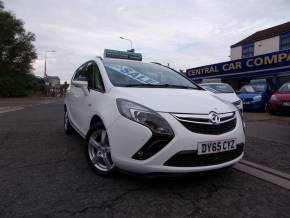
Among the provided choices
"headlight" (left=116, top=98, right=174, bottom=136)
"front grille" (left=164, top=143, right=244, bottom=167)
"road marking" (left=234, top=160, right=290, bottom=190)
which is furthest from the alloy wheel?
"road marking" (left=234, top=160, right=290, bottom=190)

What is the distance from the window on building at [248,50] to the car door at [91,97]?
41.7 m

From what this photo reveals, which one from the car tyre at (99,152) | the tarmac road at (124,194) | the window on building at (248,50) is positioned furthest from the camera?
the window on building at (248,50)

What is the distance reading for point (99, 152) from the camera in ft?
11.5

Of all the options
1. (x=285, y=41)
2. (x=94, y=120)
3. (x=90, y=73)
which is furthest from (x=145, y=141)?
(x=285, y=41)

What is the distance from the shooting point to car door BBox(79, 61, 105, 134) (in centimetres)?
380

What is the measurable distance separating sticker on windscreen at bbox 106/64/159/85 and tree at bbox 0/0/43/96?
36740 mm

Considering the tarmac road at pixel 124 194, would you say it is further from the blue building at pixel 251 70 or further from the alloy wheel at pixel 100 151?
the blue building at pixel 251 70

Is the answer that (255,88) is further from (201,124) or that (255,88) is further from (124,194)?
(124,194)

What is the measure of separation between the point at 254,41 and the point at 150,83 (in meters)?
42.2

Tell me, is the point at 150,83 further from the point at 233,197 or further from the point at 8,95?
the point at 8,95

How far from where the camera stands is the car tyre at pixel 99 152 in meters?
3.34

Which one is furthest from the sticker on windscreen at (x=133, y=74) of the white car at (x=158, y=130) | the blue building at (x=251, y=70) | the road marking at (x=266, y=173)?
the blue building at (x=251, y=70)

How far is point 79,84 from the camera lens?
4379 millimetres

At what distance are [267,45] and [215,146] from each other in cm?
4060
